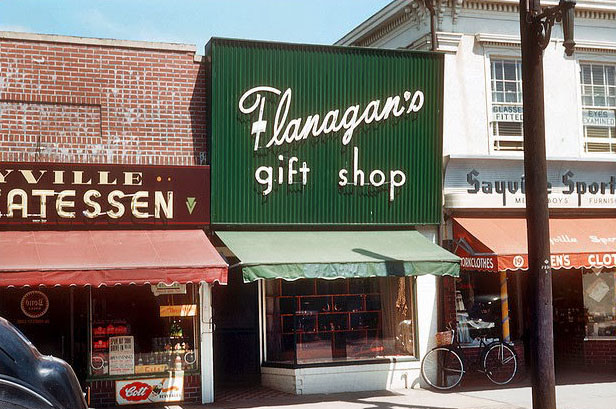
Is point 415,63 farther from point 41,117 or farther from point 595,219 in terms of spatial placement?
point 41,117

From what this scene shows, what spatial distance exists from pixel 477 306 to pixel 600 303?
2.74 meters

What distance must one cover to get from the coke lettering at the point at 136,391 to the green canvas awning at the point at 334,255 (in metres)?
2.59

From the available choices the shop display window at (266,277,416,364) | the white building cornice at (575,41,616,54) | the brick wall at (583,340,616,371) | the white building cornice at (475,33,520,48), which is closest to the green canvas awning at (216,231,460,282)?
the shop display window at (266,277,416,364)

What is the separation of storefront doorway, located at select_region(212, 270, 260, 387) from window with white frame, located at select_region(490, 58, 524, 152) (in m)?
5.55

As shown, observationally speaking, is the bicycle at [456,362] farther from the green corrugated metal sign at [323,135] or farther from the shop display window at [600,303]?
the shop display window at [600,303]

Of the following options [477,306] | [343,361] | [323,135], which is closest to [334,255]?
[343,361]

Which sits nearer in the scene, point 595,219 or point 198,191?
point 198,191

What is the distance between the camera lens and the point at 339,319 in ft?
45.2

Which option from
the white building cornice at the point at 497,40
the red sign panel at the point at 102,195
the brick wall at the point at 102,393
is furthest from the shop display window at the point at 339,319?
the white building cornice at the point at 497,40

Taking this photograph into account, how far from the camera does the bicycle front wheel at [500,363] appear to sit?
45.7 ft

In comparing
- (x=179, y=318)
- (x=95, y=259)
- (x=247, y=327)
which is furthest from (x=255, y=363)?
(x=95, y=259)

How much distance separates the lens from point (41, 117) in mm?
12227

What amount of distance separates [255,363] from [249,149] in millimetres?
4605

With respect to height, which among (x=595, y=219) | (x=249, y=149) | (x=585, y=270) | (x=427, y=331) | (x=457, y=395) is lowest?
(x=457, y=395)
